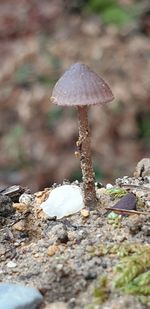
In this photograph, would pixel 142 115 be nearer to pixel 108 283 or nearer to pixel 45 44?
pixel 45 44

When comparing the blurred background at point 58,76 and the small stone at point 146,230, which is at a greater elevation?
the blurred background at point 58,76

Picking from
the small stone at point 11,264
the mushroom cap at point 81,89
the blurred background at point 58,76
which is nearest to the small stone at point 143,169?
the mushroom cap at point 81,89

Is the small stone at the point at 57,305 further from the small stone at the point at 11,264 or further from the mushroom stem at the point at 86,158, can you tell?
the mushroom stem at the point at 86,158

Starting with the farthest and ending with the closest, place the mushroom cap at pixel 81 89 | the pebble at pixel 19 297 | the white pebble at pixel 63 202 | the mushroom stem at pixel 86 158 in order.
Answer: the white pebble at pixel 63 202 → the mushroom stem at pixel 86 158 → the mushroom cap at pixel 81 89 → the pebble at pixel 19 297

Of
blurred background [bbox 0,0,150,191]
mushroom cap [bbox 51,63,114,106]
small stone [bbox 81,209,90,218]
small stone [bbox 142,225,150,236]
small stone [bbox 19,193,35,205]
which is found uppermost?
blurred background [bbox 0,0,150,191]

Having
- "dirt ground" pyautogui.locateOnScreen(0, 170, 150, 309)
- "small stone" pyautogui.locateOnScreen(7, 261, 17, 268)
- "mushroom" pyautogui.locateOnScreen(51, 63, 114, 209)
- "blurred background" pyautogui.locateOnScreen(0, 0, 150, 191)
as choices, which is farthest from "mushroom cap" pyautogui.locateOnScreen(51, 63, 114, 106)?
"blurred background" pyautogui.locateOnScreen(0, 0, 150, 191)

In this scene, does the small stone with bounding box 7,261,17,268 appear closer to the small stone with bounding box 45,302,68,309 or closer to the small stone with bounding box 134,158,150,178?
the small stone with bounding box 45,302,68,309
